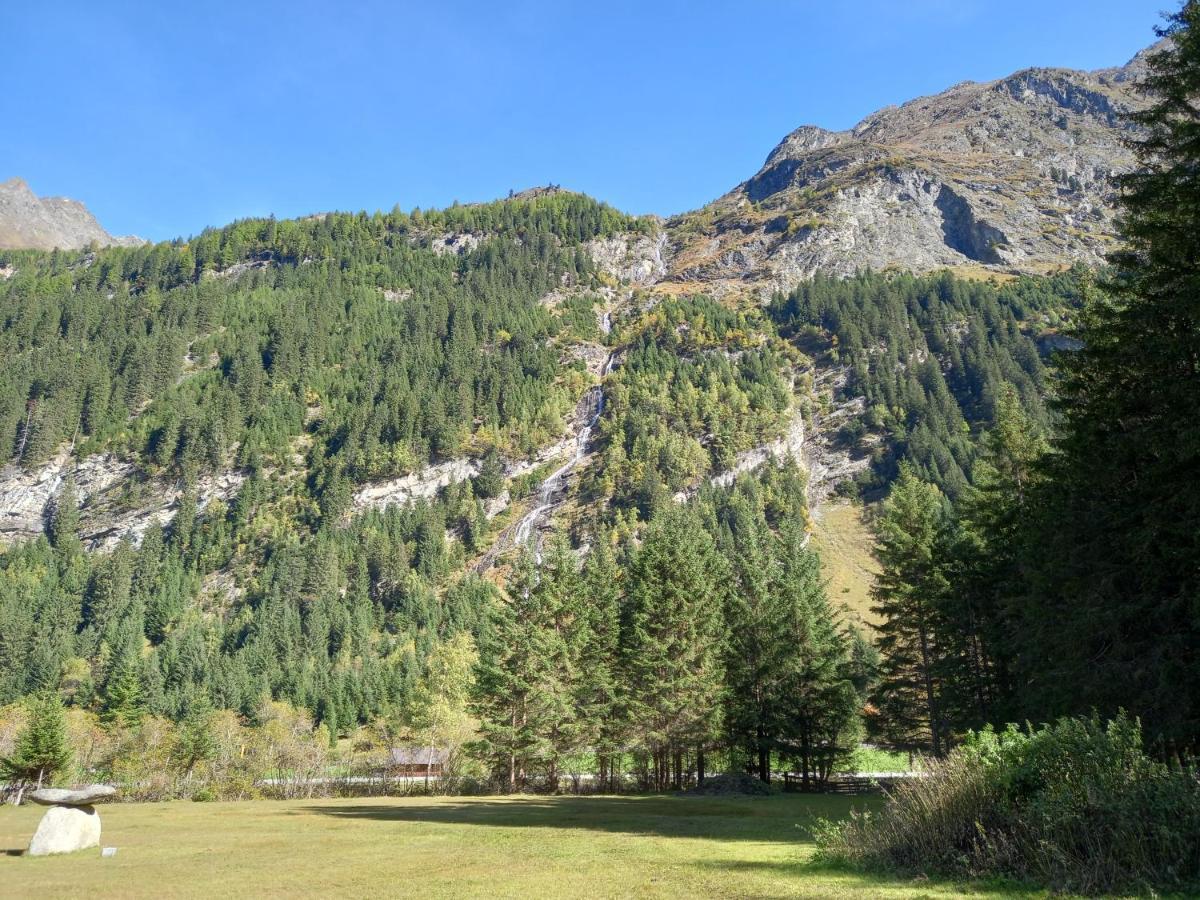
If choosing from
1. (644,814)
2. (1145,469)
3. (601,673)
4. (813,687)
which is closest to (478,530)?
(601,673)

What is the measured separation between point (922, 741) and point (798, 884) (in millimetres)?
36466

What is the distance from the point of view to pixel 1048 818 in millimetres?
11070

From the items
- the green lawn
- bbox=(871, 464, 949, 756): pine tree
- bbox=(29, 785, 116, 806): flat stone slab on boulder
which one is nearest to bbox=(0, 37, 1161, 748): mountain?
bbox=(871, 464, 949, 756): pine tree

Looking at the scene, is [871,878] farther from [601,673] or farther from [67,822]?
[601,673]

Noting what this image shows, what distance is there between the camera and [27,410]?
173375 mm

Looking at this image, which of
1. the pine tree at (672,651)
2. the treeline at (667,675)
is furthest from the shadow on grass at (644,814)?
the treeline at (667,675)

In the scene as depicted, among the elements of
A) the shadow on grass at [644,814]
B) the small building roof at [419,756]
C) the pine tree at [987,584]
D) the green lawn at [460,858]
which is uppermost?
the pine tree at [987,584]

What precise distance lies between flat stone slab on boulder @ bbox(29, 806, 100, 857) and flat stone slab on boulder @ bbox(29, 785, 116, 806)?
180 mm

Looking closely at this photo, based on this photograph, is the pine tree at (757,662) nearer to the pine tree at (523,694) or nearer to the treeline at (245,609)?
the pine tree at (523,694)

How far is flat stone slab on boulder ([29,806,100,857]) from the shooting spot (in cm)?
1775

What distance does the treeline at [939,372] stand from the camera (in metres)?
152

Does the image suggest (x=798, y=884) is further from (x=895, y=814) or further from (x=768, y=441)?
(x=768, y=441)

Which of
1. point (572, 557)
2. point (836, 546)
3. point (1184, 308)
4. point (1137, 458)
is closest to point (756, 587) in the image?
point (572, 557)

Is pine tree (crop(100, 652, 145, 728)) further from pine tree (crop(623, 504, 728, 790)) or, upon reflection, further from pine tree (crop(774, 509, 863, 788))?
pine tree (crop(774, 509, 863, 788))
